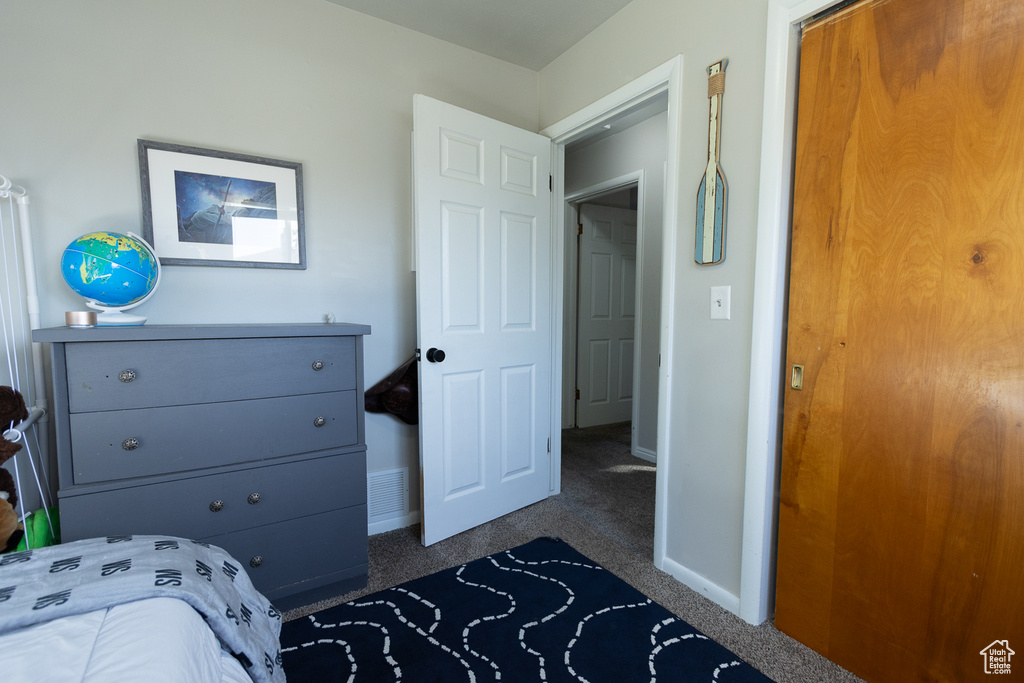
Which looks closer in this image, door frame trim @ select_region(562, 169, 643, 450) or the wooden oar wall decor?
the wooden oar wall decor

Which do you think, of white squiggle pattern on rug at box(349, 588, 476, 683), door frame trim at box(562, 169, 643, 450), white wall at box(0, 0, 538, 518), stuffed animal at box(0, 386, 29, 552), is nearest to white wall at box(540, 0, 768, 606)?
white squiggle pattern on rug at box(349, 588, 476, 683)

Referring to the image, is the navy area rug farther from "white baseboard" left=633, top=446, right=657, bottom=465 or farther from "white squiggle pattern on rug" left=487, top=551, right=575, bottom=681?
"white baseboard" left=633, top=446, right=657, bottom=465

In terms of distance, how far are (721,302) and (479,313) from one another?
1.13 meters

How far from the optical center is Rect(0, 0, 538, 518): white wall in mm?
1726

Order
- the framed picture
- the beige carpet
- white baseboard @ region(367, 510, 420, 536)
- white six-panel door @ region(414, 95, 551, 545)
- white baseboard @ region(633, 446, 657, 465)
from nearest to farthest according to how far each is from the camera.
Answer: the beige carpet < the framed picture < white six-panel door @ region(414, 95, 551, 545) < white baseboard @ region(367, 510, 420, 536) < white baseboard @ region(633, 446, 657, 465)

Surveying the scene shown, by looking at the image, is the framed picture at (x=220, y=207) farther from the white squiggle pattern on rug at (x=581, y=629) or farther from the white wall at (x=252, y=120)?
the white squiggle pattern on rug at (x=581, y=629)

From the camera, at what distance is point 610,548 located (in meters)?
2.25

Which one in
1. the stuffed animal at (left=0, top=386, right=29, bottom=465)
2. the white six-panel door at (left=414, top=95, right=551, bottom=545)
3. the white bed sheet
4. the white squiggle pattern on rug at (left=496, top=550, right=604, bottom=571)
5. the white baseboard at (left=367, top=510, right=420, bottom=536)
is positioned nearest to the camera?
the white bed sheet

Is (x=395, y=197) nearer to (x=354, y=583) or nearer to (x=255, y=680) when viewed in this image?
(x=354, y=583)

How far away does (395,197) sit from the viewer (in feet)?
7.80

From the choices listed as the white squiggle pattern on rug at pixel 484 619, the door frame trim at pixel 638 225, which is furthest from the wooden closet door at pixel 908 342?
the door frame trim at pixel 638 225

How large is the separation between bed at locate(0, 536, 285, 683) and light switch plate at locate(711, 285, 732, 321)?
1.69 meters

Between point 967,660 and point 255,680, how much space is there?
1744 mm

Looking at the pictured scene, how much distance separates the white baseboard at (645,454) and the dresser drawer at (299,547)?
2325 mm
